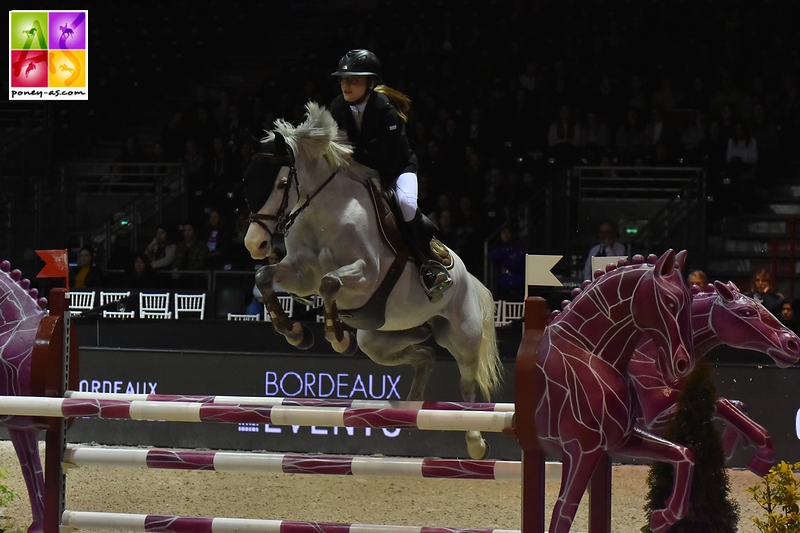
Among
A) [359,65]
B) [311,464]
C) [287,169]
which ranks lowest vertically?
[311,464]

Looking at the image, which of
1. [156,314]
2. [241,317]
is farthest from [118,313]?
[241,317]

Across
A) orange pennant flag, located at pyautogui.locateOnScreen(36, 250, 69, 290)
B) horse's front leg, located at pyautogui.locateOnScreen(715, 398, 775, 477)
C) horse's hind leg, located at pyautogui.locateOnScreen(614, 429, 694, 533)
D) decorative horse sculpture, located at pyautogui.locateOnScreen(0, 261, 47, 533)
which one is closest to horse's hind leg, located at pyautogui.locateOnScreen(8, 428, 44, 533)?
decorative horse sculpture, located at pyautogui.locateOnScreen(0, 261, 47, 533)

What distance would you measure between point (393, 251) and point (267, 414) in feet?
4.01

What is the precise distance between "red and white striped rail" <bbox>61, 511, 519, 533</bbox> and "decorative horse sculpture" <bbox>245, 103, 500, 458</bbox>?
0.82 metres

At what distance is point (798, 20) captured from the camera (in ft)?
37.0

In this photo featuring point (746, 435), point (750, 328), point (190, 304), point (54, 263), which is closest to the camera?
point (750, 328)

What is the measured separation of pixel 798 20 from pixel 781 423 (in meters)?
6.48

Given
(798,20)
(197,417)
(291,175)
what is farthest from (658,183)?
(197,417)

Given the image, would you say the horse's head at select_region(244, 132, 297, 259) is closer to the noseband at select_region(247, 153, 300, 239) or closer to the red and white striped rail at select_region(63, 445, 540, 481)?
the noseband at select_region(247, 153, 300, 239)

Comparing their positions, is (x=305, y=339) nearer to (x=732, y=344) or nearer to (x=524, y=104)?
(x=732, y=344)

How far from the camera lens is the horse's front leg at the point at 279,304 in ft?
13.3

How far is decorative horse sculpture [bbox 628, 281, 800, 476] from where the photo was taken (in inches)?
134

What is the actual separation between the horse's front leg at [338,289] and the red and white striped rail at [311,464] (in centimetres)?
55

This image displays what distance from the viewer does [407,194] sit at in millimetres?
4477
